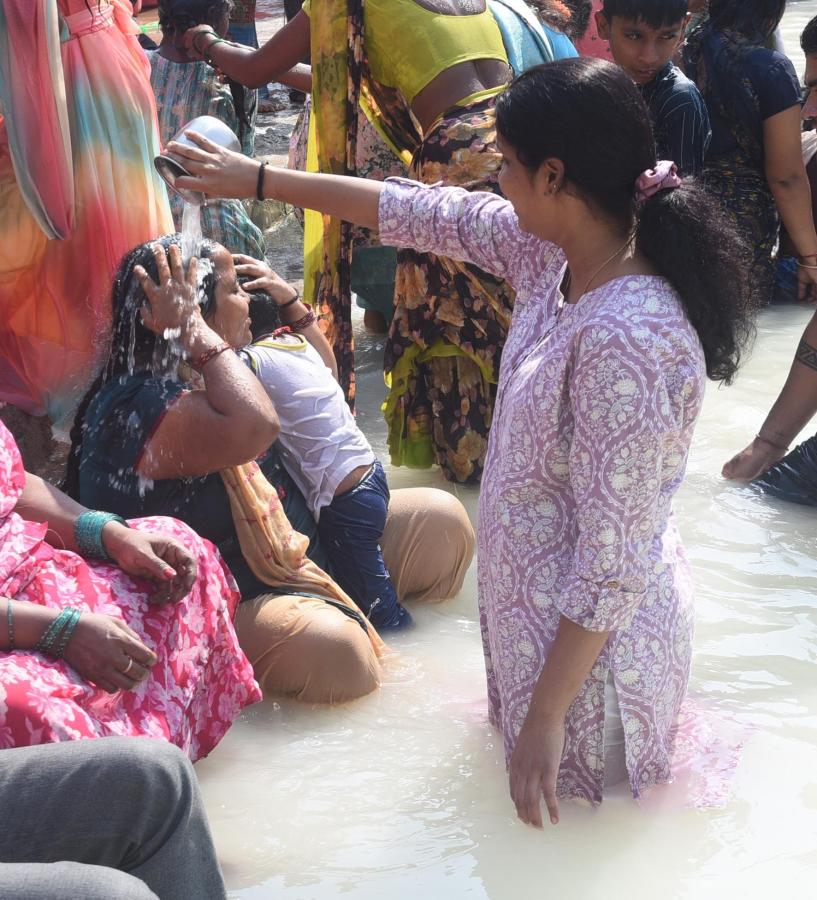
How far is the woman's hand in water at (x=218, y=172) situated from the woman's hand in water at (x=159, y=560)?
70 centimetres

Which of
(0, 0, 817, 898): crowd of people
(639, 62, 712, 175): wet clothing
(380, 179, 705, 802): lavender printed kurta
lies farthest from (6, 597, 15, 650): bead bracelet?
(639, 62, 712, 175): wet clothing

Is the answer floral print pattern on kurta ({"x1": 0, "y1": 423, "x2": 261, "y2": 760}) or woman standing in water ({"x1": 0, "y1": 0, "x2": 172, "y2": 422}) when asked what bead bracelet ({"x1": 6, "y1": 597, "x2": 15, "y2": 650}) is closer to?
floral print pattern on kurta ({"x1": 0, "y1": 423, "x2": 261, "y2": 760})

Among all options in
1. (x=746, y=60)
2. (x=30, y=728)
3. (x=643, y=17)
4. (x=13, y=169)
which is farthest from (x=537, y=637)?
(x=746, y=60)

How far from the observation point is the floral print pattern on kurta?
2.15 meters

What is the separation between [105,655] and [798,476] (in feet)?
8.11

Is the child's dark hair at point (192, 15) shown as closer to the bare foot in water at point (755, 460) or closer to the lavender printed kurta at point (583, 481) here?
the bare foot in water at point (755, 460)

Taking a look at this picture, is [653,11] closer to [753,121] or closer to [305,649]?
[753,121]

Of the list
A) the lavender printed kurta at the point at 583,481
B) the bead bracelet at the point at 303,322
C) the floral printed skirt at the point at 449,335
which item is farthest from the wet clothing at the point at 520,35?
the lavender printed kurta at the point at 583,481

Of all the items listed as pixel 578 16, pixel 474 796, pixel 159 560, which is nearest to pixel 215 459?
pixel 159 560

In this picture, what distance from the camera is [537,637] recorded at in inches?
85.9

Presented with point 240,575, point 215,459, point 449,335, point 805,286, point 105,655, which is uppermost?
point 215,459

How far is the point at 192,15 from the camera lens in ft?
16.4

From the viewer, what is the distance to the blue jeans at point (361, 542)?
312 cm

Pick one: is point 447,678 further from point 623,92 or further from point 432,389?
point 623,92
